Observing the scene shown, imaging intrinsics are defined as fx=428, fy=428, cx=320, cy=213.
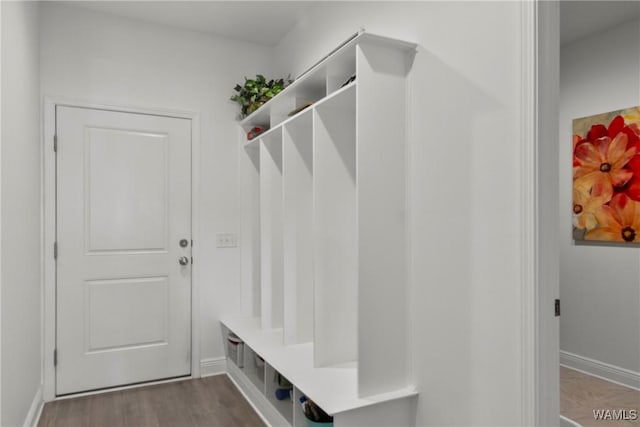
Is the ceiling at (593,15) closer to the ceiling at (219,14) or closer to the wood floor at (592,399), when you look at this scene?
the ceiling at (219,14)

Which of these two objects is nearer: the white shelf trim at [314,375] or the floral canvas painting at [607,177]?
the white shelf trim at [314,375]

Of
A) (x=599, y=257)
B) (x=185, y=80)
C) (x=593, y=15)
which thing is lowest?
(x=599, y=257)

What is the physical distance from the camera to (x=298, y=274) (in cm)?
255

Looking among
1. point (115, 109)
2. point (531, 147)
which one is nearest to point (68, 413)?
point (115, 109)

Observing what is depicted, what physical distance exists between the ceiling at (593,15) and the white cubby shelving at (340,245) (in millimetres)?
1838

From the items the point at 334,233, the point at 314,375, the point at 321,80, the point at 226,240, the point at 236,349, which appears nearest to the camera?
the point at 314,375

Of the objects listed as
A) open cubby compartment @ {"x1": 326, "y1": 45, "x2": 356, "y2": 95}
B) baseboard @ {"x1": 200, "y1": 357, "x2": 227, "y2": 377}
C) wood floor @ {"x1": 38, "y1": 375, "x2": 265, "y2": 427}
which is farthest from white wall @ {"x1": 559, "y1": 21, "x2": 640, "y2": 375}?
baseboard @ {"x1": 200, "y1": 357, "x2": 227, "y2": 377}

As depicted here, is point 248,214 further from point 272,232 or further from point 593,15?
point 593,15

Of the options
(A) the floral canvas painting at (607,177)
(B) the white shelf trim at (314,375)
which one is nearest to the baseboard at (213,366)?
(B) the white shelf trim at (314,375)

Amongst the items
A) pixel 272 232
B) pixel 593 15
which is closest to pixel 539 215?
pixel 272 232

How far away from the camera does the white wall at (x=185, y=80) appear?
9.71 feet

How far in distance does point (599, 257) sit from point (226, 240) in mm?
2954

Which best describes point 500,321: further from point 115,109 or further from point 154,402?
point 115,109

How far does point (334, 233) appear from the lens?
7.37 ft
